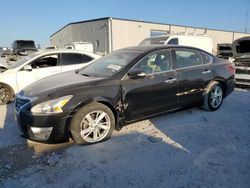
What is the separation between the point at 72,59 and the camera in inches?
280

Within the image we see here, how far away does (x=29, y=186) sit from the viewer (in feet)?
9.45

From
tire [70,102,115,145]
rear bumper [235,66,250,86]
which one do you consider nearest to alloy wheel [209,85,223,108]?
tire [70,102,115,145]

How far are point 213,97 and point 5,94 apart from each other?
5.47 metres

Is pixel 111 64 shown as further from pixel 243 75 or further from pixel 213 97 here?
pixel 243 75

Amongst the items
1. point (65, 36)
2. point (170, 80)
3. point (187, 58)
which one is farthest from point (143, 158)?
point (65, 36)

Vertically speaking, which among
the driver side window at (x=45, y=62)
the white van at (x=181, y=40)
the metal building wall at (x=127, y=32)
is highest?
the metal building wall at (x=127, y=32)

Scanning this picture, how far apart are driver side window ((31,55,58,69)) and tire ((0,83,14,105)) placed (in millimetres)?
914

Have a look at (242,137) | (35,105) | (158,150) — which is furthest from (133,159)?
(242,137)

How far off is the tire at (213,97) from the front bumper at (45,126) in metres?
3.28

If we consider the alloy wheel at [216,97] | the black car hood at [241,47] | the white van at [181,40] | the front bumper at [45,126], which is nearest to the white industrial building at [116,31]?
the white van at [181,40]

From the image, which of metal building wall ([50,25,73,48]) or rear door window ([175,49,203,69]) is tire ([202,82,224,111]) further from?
metal building wall ([50,25,73,48])

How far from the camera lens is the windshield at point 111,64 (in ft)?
14.3

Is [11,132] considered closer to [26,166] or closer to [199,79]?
[26,166]

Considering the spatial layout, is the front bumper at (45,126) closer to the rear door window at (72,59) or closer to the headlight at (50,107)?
the headlight at (50,107)
